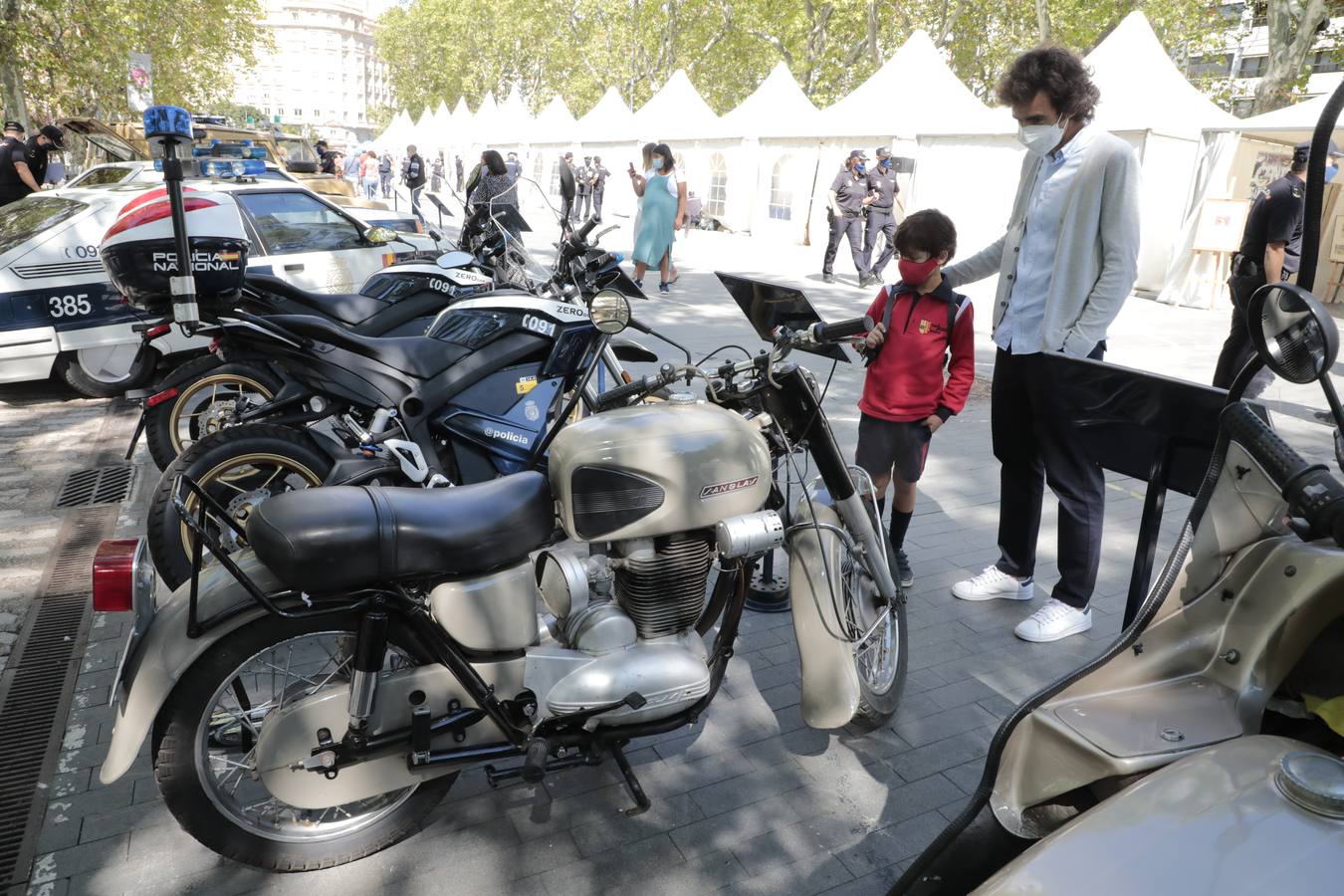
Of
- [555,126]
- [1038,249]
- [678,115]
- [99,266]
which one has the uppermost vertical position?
[678,115]

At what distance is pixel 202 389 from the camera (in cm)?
481

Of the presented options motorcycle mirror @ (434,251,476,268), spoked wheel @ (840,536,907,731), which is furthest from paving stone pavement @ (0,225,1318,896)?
motorcycle mirror @ (434,251,476,268)

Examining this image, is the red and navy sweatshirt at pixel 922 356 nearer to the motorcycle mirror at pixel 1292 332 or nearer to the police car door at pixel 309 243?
the motorcycle mirror at pixel 1292 332

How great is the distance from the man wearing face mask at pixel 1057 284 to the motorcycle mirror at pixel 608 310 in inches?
56.2

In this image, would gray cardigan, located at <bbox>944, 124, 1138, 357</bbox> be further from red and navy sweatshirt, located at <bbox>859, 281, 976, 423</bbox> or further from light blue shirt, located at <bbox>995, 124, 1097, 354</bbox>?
red and navy sweatshirt, located at <bbox>859, 281, 976, 423</bbox>

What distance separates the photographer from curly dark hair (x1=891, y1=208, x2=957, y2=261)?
3471 millimetres

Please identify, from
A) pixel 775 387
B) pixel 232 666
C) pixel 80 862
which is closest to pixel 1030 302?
pixel 775 387

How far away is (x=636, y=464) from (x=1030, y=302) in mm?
2057

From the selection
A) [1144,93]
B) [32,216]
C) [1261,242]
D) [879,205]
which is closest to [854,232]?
[879,205]

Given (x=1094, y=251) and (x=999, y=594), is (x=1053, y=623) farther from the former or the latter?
(x=1094, y=251)

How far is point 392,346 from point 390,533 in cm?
219

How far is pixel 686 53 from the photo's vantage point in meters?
40.9

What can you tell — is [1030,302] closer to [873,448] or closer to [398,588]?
[873,448]

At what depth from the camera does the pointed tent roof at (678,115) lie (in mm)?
22844
